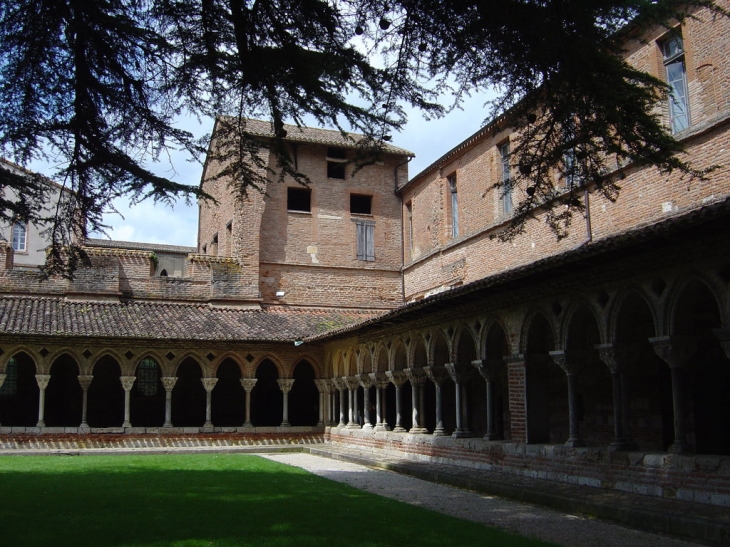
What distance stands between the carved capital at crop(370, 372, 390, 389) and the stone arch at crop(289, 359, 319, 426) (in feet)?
22.1

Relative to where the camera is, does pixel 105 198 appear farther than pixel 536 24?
Yes

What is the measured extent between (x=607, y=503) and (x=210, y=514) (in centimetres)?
434

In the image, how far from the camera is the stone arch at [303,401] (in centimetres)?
2602

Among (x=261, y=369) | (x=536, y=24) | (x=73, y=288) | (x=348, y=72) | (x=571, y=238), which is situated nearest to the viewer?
(x=536, y=24)

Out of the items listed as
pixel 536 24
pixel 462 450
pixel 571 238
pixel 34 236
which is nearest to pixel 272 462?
pixel 462 450

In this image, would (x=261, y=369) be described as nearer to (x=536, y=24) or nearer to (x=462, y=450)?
(x=462, y=450)

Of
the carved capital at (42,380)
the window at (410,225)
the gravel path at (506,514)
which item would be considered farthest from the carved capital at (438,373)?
the window at (410,225)

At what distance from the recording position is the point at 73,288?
2284 cm

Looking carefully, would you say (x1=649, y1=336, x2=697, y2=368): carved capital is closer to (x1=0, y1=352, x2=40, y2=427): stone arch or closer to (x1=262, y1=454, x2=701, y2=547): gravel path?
(x1=262, y1=454, x2=701, y2=547): gravel path

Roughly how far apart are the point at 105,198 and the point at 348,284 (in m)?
18.4

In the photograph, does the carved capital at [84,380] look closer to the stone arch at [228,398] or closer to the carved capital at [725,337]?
the stone arch at [228,398]

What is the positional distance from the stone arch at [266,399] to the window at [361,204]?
5.95 metres

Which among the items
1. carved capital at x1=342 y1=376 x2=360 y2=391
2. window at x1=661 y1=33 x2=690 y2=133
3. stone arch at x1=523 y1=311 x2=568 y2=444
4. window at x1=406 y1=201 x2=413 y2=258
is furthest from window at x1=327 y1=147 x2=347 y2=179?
stone arch at x1=523 y1=311 x2=568 y2=444

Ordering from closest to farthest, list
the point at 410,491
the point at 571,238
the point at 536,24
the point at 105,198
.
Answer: the point at 536,24 < the point at 105,198 < the point at 410,491 < the point at 571,238
